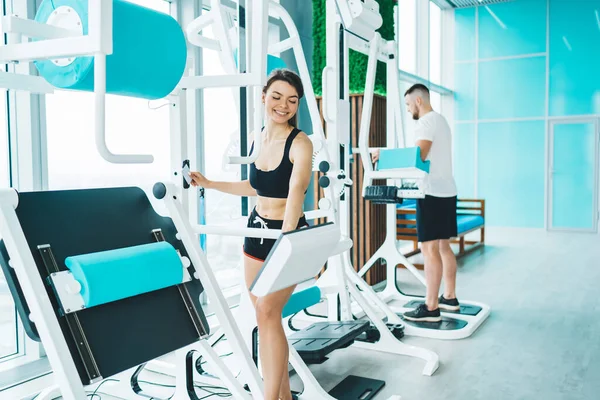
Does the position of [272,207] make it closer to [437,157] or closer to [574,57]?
[437,157]

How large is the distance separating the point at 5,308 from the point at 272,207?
2.09 m

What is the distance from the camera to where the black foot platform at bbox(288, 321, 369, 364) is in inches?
108

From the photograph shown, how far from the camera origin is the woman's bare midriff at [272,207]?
230 cm

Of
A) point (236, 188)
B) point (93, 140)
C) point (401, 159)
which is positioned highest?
point (93, 140)

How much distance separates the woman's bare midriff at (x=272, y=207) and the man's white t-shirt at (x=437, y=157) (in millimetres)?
1786

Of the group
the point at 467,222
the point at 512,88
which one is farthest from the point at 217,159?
the point at 512,88

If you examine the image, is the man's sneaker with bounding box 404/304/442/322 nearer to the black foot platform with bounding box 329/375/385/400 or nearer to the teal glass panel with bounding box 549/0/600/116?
the black foot platform with bounding box 329/375/385/400

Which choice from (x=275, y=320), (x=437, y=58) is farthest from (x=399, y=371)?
(x=437, y=58)

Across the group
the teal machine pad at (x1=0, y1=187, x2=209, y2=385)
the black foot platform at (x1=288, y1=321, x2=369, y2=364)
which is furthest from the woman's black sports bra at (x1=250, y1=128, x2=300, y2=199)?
the black foot platform at (x1=288, y1=321, x2=369, y2=364)

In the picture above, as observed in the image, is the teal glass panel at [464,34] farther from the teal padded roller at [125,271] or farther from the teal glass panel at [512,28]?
the teal padded roller at [125,271]

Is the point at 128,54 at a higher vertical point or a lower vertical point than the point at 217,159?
higher

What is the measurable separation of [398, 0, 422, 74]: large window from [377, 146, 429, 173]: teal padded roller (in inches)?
197

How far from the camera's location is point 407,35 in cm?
883

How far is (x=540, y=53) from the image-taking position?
9672 mm
